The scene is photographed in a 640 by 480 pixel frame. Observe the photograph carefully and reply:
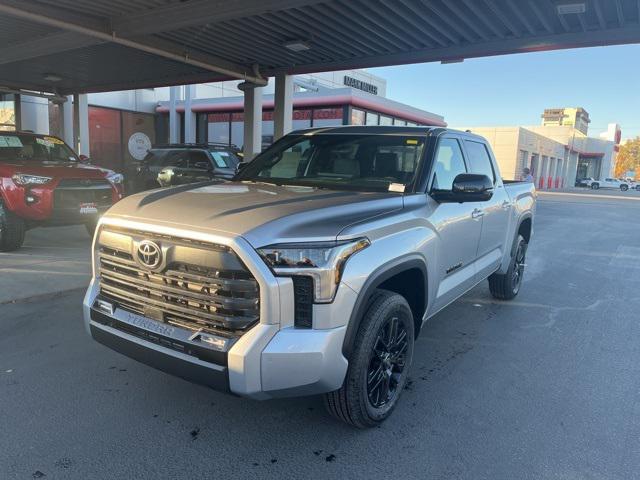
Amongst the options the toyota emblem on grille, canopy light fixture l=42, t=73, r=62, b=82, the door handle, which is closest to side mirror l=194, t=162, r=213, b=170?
canopy light fixture l=42, t=73, r=62, b=82

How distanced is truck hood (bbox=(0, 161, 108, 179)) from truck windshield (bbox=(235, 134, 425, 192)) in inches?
165

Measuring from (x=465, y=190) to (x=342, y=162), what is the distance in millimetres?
1071

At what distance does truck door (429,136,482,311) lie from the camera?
12.6 ft

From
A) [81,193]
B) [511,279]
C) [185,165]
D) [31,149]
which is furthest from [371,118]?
[511,279]

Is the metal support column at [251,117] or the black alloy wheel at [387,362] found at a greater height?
the metal support column at [251,117]

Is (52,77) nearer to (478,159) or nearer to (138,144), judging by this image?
(138,144)

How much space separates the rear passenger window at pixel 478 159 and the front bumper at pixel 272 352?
2746mm

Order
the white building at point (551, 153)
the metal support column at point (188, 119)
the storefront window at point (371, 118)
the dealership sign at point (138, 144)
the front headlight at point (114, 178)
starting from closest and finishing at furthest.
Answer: the front headlight at point (114, 178) → the storefront window at point (371, 118) → the metal support column at point (188, 119) → the dealership sign at point (138, 144) → the white building at point (551, 153)

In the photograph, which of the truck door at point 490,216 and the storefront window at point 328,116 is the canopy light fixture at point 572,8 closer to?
the truck door at point 490,216

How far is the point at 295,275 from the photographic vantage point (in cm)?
259

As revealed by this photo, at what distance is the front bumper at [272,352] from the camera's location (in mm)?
2539

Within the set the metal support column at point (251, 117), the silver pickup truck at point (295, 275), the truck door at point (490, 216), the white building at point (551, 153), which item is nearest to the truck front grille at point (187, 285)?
the silver pickup truck at point (295, 275)

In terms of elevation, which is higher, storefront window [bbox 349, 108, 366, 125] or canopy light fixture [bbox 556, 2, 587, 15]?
canopy light fixture [bbox 556, 2, 587, 15]

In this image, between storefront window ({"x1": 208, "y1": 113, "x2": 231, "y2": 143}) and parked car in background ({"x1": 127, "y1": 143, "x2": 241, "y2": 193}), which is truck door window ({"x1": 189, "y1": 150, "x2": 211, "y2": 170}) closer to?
parked car in background ({"x1": 127, "y1": 143, "x2": 241, "y2": 193})
